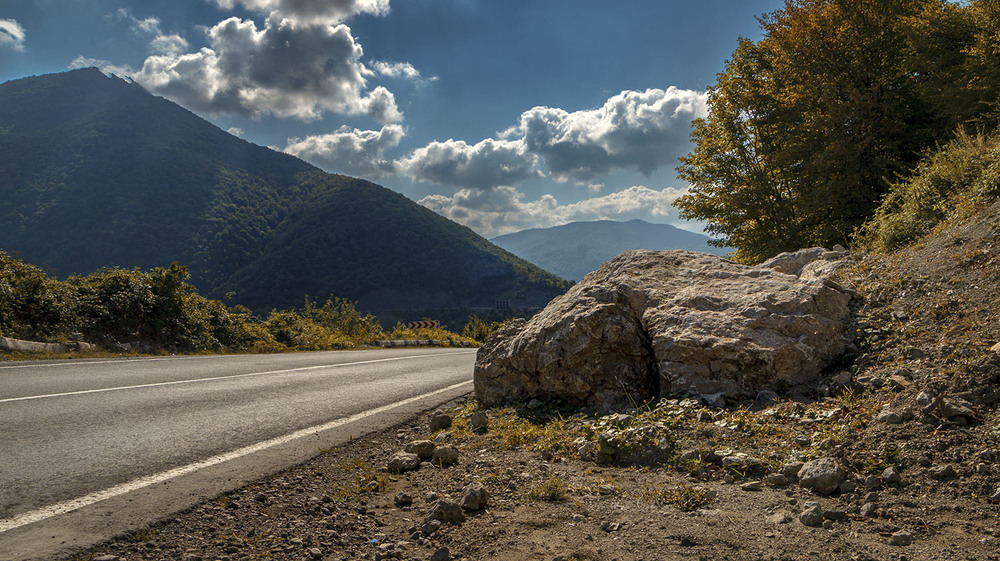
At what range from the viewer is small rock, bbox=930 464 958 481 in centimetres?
269

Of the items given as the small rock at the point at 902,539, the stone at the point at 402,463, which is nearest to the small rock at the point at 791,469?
the small rock at the point at 902,539

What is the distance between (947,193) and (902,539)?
771cm

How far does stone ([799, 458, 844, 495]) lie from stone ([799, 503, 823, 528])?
33 centimetres

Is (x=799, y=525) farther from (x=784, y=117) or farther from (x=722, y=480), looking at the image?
(x=784, y=117)

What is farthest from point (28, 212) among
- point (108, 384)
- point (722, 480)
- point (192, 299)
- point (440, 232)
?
point (722, 480)

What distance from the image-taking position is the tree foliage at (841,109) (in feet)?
46.8

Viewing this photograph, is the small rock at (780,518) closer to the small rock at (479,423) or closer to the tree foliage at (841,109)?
the small rock at (479,423)

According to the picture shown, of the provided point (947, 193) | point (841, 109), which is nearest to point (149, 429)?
point (947, 193)

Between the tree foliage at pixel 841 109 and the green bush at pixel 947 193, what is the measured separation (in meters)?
5.59

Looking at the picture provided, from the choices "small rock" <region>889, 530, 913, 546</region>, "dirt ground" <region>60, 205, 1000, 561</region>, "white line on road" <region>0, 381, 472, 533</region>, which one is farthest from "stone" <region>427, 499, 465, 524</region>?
"small rock" <region>889, 530, 913, 546</region>

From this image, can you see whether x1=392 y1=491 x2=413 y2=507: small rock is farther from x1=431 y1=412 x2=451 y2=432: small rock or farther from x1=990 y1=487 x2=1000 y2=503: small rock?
x1=990 y1=487 x2=1000 y2=503: small rock

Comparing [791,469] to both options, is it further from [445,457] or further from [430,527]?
[445,457]

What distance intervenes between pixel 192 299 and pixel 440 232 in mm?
132134

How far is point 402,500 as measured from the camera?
3293 mm
